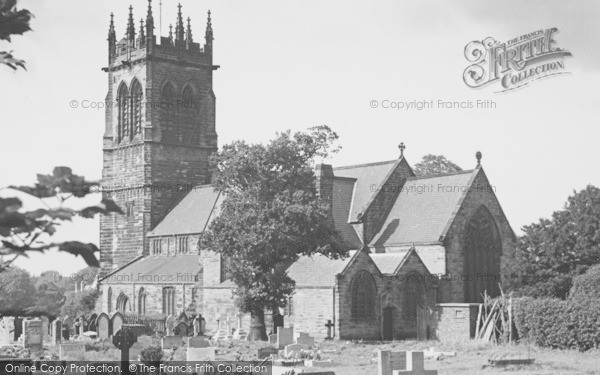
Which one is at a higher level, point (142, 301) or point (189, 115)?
point (189, 115)

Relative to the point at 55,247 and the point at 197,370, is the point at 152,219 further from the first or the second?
the point at 55,247

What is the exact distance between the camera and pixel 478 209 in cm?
5353

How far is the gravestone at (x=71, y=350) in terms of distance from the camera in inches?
1359

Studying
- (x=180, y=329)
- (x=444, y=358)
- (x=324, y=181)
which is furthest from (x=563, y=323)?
(x=180, y=329)

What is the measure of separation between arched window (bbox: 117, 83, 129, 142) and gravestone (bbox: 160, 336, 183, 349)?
33.4m

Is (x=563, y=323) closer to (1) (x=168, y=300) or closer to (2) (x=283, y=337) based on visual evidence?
(2) (x=283, y=337)

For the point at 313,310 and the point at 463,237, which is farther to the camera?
the point at 463,237

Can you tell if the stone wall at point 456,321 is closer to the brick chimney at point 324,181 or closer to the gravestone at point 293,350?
the brick chimney at point 324,181

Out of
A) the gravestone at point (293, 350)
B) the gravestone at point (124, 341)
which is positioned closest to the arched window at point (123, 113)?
the gravestone at point (293, 350)

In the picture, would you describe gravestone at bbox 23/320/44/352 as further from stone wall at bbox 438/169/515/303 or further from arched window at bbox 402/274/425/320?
stone wall at bbox 438/169/515/303

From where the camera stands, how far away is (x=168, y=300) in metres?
64.0

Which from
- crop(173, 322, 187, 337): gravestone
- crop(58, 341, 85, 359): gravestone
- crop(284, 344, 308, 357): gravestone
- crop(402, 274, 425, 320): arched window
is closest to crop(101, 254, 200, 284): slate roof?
crop(173, 322, 187, 337): gravestone

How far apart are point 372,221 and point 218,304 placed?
10.5 meters

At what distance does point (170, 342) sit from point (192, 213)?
26903 mm
